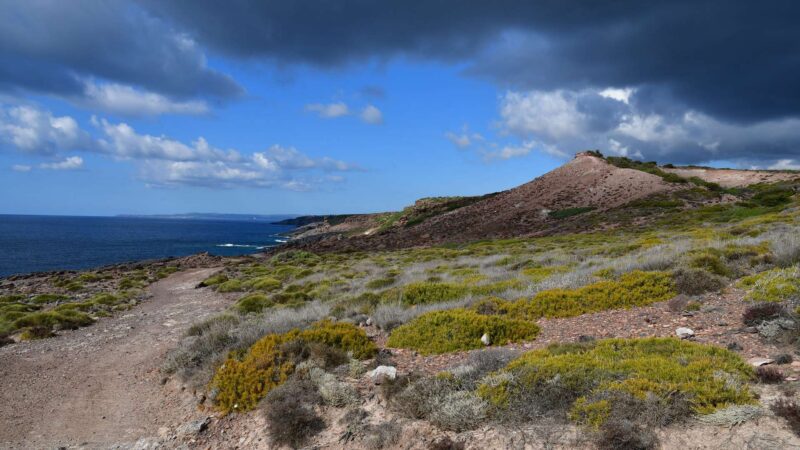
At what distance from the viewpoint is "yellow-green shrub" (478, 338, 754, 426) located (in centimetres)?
546

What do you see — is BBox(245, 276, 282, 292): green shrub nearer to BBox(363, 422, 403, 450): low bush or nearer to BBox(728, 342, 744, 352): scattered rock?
BBox(363, 422, 403, 450): low bush

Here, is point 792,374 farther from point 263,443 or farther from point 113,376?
point 113,376

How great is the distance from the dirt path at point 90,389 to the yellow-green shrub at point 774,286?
35.5ft

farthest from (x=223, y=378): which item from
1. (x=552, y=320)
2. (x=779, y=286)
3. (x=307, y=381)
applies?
(x=779, y=286)

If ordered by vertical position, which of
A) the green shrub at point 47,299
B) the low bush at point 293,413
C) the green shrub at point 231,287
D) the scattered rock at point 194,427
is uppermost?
the low bush at point 293,413

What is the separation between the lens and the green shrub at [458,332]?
29.8 ft

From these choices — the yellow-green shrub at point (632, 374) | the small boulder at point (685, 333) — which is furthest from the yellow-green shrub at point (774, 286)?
the yellow-green shrub at point (632, 374)

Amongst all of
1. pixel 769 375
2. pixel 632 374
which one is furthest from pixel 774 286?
pixel 632 374

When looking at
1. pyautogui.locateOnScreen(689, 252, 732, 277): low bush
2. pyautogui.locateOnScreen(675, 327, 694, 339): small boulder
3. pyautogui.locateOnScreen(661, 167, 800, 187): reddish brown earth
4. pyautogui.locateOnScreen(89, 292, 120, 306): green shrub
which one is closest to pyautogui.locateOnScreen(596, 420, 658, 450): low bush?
pyautogui.locateOnScreen(675, 327, 694, 339): small boulder

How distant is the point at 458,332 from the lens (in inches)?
368

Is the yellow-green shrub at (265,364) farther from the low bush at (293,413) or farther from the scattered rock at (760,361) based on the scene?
the scattered rock at (760,361)

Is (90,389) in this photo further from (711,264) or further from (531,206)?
(531,206)

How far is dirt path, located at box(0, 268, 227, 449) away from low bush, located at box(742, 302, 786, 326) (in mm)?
9734

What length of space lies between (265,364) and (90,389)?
15.3 feet
